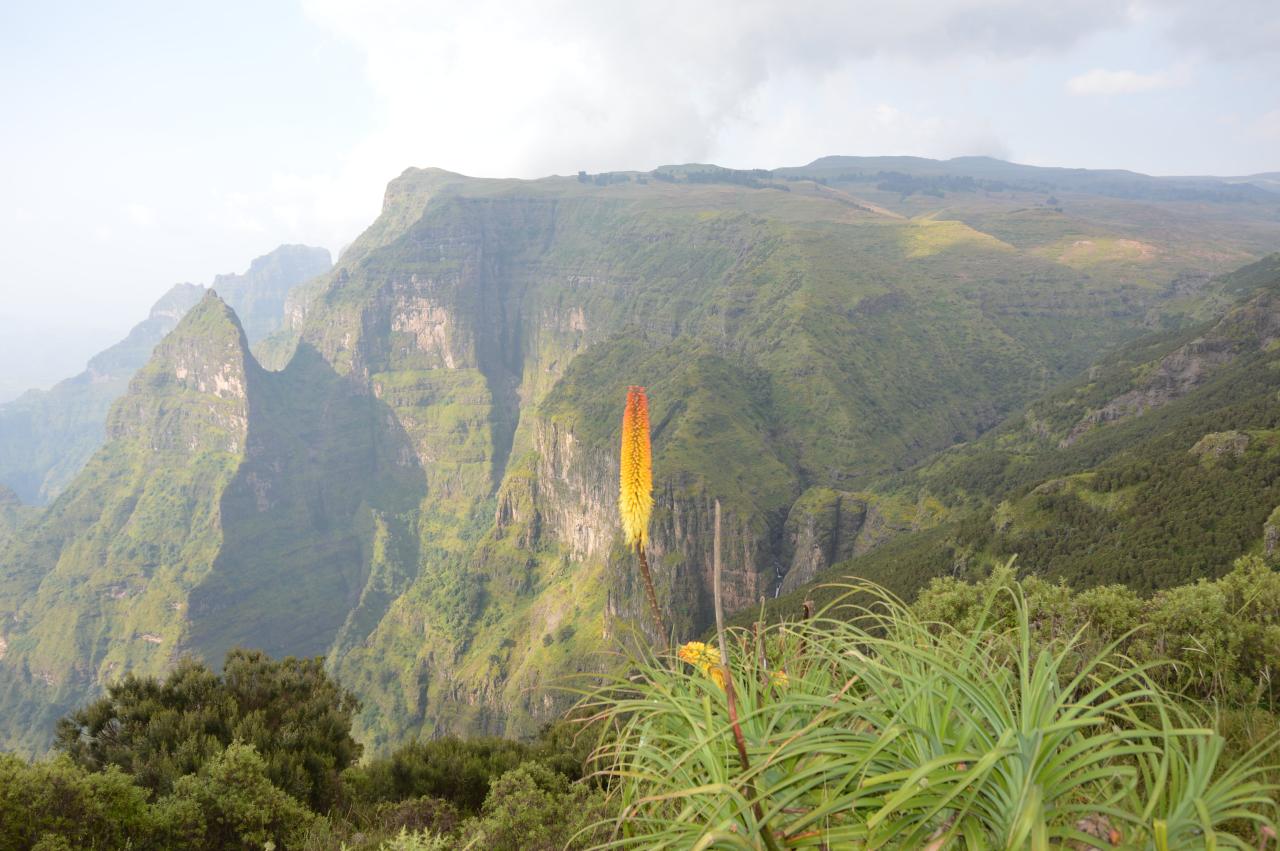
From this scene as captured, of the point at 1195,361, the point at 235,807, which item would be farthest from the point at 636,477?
the point at 1195,361

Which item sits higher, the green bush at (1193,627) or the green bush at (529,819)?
the green bush at (1193,627)

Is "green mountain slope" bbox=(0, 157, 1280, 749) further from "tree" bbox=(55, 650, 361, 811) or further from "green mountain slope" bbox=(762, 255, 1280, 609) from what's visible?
"tree" bbox=(55, 650, 361, 811)

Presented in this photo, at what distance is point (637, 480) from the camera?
22.3ft

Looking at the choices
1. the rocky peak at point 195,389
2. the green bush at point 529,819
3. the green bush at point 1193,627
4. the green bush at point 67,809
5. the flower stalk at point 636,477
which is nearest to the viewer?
the flower stalk at point 636,477

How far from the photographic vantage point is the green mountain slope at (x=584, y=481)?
93.8m

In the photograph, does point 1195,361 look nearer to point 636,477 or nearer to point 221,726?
point 636,477

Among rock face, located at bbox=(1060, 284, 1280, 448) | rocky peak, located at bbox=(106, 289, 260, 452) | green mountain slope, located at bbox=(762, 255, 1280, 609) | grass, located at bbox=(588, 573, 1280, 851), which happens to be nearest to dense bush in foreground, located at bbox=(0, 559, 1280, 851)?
grass, located at bbox=(588, 573, 1280, 851)

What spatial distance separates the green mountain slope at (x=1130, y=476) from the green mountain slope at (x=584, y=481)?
1293cm

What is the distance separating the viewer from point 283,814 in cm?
1166

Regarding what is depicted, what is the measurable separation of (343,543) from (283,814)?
618 feet

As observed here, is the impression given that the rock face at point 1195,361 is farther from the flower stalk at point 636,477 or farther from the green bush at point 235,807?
the green bush at point 235,807

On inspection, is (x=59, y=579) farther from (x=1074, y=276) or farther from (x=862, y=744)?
(x=1074, y=276)

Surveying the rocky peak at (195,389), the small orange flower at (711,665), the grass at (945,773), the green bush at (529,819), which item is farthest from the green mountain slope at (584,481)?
the grass at (945,773)

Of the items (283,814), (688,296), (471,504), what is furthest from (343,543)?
(283,814)
